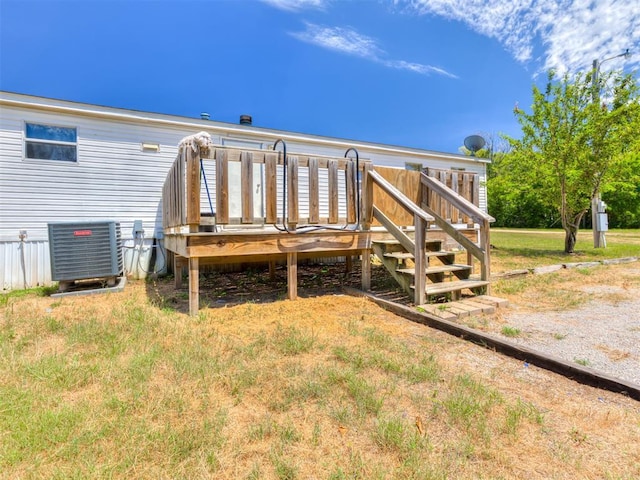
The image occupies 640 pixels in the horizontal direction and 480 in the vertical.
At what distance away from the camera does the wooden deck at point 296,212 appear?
3.92 metres

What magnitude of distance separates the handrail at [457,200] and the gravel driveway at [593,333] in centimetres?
124

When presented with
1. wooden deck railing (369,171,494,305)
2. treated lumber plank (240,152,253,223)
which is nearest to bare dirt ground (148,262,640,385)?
wooden deck railing (369,171,494,305)

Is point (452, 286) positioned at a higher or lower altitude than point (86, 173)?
lower

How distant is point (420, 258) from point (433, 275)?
1.01 meters

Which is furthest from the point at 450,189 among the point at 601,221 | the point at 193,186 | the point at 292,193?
the point at 601,221

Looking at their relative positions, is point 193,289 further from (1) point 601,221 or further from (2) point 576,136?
(1) point 601,221

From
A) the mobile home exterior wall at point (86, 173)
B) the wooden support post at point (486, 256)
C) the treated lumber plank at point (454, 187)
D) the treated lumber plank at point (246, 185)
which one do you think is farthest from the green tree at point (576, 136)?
the treated lumber plank at point (246, 185)

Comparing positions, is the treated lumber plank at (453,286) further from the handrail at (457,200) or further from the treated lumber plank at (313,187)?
the treated lumber plank at (313,187)

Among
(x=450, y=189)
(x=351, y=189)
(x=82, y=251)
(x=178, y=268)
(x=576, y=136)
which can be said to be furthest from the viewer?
(x=576, y=136)

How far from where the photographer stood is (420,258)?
12.9ft

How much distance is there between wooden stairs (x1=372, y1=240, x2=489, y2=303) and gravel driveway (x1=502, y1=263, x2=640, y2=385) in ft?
1.98

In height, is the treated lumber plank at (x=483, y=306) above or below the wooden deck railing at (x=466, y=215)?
below

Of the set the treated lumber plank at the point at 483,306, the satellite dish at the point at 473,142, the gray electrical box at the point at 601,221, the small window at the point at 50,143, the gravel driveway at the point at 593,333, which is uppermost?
the satellite dish at the point at 473,142

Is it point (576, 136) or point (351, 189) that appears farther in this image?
point (576, 136)
